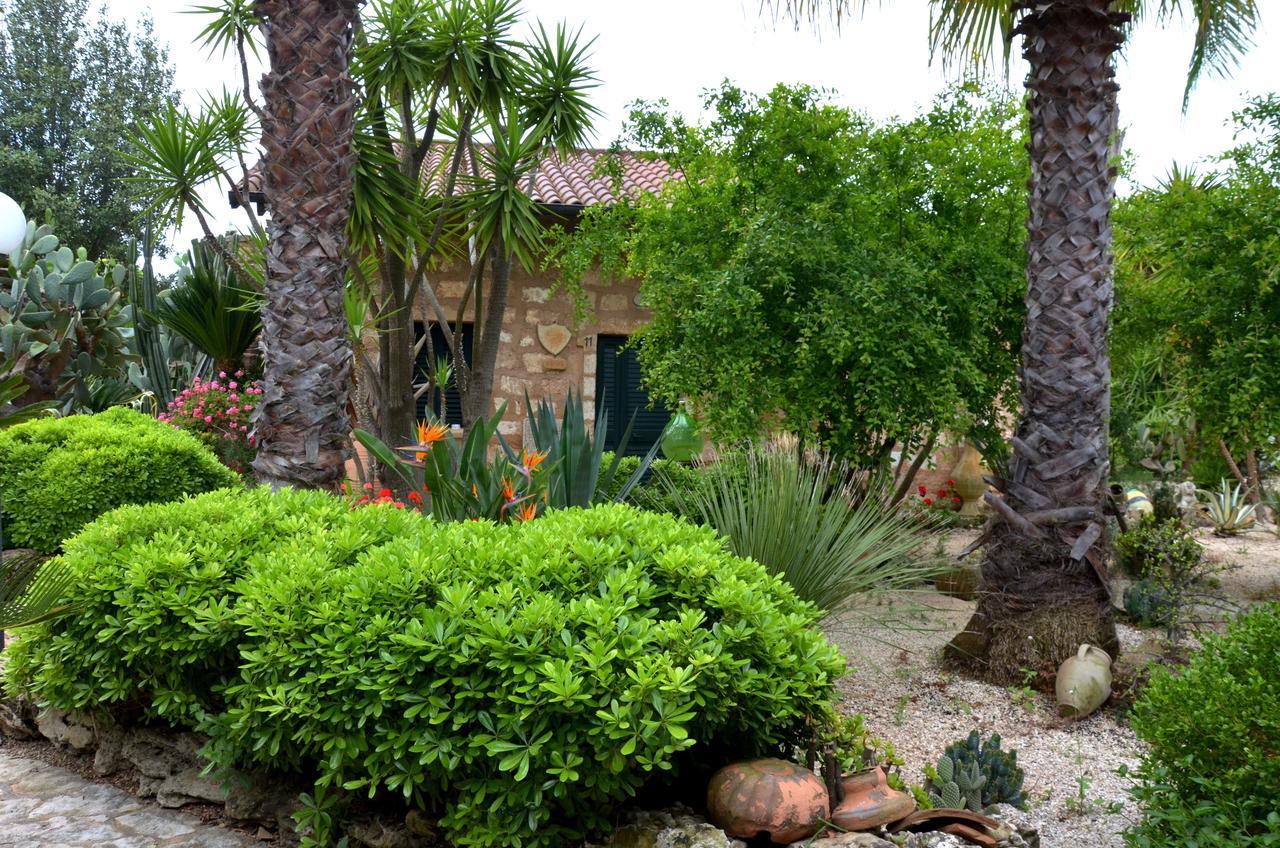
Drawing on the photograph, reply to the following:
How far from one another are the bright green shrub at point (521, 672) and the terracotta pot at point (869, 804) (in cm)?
25

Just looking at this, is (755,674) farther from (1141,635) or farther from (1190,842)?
(1141,635)

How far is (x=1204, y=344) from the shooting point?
22.5 ft

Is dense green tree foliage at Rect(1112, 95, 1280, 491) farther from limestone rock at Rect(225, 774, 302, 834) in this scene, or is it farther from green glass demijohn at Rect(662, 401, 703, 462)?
limestone rock at Rect(225, 774, 302, 834)

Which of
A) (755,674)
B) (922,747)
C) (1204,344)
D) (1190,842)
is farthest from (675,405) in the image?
(1190,842)

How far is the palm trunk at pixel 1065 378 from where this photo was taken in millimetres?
5293

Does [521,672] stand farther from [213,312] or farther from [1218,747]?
[213,312]

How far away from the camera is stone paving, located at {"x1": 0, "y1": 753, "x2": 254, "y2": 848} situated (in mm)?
3418

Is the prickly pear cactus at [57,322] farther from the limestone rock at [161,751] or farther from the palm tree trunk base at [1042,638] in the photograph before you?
the palm tree trunk base at [1042,638]

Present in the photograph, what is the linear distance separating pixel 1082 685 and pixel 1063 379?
5.12ft

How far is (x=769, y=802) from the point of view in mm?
2846

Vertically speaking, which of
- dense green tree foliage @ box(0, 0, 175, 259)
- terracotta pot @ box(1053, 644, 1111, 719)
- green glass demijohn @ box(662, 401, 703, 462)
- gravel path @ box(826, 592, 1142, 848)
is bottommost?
gravel path @ box(826, 592, 1142, 848)

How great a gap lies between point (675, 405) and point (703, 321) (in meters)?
0.78

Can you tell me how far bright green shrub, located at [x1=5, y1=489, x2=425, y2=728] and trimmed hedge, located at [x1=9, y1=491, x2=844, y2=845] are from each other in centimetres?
1

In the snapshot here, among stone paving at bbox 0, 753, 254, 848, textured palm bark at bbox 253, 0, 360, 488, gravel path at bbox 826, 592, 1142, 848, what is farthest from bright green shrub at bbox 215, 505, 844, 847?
textured palm bark at bbox 253, 0, 360, 488
